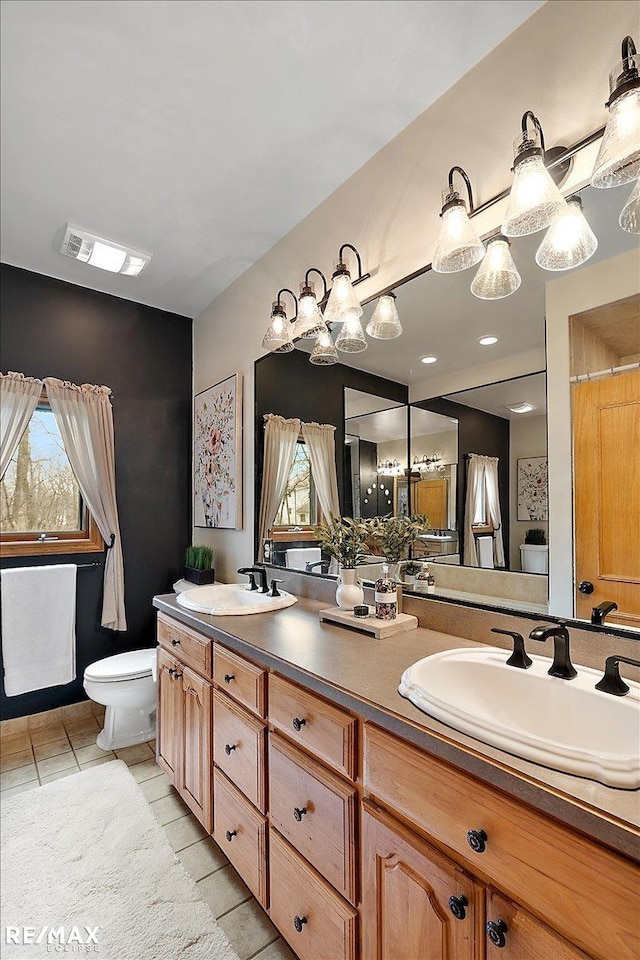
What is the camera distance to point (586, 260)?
1167 mm

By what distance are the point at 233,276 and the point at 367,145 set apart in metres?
1.18

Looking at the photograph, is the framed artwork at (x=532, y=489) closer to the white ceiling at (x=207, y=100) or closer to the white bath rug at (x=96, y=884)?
the white ceiling at (x=207, y=100)

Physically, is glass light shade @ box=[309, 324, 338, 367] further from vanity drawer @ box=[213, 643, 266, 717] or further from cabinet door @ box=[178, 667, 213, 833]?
cabinet door @ box=[178, 667, 213, 833]

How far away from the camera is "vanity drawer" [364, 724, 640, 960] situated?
609 mm

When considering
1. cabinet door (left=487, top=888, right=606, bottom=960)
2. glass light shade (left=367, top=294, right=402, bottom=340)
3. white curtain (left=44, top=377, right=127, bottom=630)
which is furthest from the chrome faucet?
white curtain (left=44, top=377, right=127, bottom=630)

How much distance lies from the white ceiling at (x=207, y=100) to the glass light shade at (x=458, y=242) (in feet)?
1.69

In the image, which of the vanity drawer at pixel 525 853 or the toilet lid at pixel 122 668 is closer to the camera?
the vanity drawer at pixel 525 853

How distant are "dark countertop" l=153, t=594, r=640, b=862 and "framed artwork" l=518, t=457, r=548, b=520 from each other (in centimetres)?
42

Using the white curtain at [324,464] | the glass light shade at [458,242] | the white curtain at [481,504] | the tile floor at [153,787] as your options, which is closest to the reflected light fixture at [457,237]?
the glass light shade at [458,242]

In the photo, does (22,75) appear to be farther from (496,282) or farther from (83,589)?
(83,589)

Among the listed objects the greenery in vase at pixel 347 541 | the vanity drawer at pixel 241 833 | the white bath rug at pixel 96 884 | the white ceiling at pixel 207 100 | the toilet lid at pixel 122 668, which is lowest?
the white bath rug at pixel 96 884

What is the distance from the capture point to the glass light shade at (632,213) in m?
1.05

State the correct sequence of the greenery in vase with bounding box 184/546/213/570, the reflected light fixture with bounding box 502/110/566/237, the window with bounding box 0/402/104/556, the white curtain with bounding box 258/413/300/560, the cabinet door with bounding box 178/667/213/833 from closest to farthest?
1. the reflected light fixture with bounding box 502/110/566/237
2. the cabinet door with bounding box 178/667/213/833
3. the white curtain with bounding box 258/413/300/560
4. the window with bounding box 0/402/104/556
5. the greenery in vase with bounding box 184/546/213/570

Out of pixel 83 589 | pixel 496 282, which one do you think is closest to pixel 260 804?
pixel 496 282
